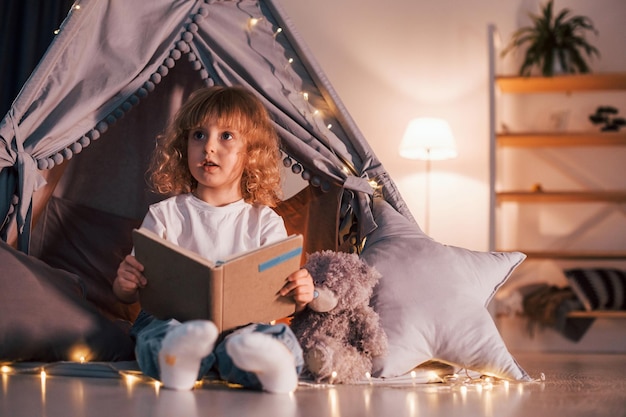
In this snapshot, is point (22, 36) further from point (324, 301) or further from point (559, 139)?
point (559, 139)

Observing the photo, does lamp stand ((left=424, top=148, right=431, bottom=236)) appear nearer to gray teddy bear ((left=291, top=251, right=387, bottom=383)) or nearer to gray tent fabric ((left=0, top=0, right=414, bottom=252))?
gray tent fabric ((left=0, top=0, right=414, bottom=252))

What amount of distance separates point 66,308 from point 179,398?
22.2 inches

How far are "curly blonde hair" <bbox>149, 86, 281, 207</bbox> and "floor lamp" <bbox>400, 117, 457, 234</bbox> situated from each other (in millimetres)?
2008

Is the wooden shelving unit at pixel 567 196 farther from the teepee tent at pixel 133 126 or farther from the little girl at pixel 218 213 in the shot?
the little girl at pixel 218 213

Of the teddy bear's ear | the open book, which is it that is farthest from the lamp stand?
the open book

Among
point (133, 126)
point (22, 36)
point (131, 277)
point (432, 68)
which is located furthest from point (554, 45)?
point (131, 277)

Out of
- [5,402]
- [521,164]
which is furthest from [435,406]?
[521,164]

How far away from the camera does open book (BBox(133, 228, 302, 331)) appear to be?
65.2 inches

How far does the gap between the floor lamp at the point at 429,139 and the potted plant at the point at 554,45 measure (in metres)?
0.53

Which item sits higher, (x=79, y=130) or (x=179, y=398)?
(x=79, y=130)

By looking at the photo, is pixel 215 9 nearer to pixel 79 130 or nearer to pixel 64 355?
pixel 79 130

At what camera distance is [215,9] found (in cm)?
250

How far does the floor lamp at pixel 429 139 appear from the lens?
13.8 feet

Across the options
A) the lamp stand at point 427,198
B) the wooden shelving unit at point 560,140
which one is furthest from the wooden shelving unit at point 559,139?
the lamp stand at point 427,198
